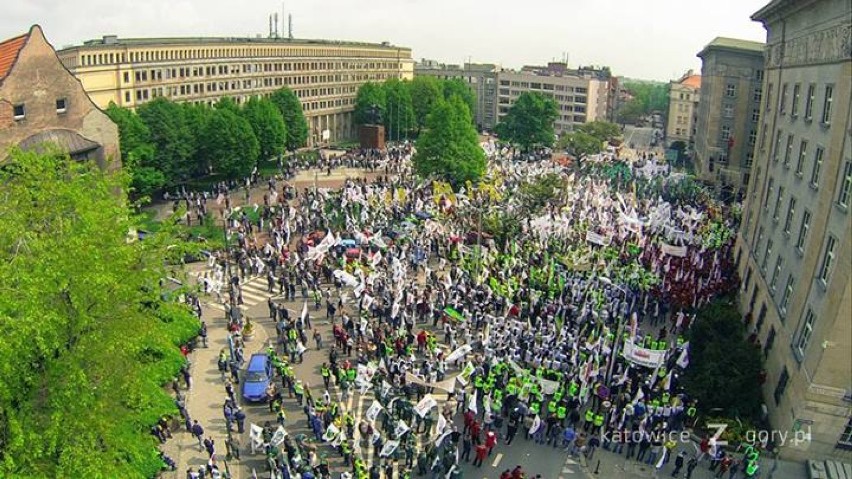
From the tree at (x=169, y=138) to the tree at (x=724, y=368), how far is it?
48.4m

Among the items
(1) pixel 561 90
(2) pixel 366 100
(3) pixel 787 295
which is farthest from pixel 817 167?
(1) pixel 561 90

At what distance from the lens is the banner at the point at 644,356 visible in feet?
88.5

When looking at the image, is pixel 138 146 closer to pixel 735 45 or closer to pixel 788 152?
pixel 788 152

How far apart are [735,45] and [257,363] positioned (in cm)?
7110

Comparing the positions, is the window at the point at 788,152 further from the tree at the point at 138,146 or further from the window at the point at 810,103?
the tree at the point at 138,146

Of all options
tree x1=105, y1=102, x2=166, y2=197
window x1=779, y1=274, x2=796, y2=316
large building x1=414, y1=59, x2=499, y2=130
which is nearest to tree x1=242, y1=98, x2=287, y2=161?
tree x1=105, y1=102, x2=166, y2=197

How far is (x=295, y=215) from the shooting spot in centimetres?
5144

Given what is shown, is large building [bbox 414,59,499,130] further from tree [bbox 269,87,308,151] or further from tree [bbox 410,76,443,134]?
tree [bbox 269,87,308,151]

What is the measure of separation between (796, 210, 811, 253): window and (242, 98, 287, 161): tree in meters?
58.3

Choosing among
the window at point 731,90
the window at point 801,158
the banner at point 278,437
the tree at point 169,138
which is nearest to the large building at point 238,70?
the tree at point 169,138

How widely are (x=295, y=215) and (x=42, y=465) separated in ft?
119

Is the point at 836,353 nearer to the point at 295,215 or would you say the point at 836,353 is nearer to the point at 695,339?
the point at 695,339

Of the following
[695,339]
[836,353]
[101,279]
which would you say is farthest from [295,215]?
[836,353]

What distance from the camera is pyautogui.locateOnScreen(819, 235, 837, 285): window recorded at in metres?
24.6
